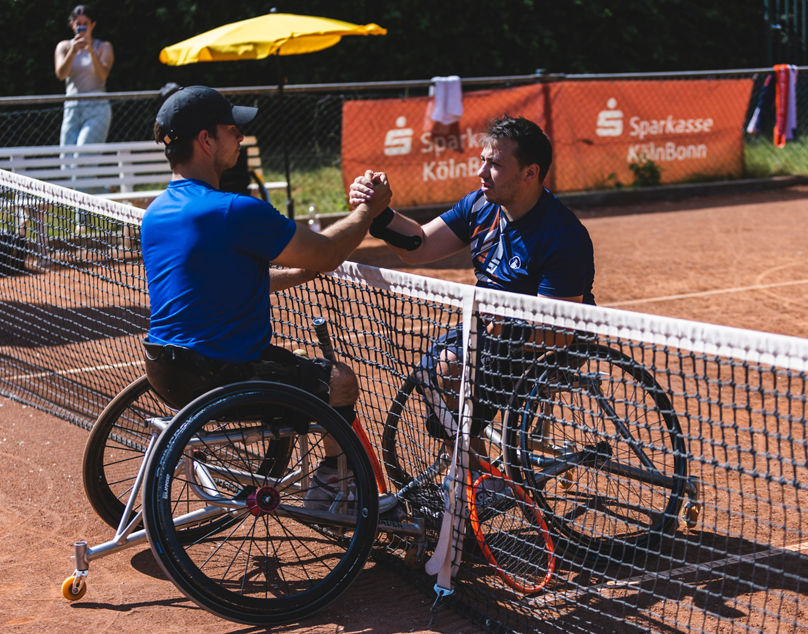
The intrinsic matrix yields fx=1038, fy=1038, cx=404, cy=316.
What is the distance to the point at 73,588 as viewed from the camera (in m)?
3.73

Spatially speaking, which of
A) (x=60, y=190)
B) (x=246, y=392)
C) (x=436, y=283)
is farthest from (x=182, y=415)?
(x=60, y=190)

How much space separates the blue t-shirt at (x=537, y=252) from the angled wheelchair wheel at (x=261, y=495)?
1054mm

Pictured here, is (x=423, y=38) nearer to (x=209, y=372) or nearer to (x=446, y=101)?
(x=446, y=101)

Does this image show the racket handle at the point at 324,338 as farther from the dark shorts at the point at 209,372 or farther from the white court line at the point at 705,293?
the white court line at the point at 705,293

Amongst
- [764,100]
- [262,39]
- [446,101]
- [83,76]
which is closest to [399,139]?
[446,101]

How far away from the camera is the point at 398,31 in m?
18.1

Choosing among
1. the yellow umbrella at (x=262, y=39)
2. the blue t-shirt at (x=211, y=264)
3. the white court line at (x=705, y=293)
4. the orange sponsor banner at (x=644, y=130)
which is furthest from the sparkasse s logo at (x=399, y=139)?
the blue t-shirt at (x=211, y=264)

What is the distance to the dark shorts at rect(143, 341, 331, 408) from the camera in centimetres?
365

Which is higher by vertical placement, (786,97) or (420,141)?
(786,97)

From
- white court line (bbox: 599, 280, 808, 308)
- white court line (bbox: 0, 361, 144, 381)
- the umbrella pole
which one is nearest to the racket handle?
white court line (bbox: 0, 361, 144, 381)

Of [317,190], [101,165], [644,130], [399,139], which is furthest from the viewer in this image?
[644,130]

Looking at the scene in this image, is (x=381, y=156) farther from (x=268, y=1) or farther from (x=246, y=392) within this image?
(x=246, y=392)

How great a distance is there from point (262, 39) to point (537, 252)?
295 inches

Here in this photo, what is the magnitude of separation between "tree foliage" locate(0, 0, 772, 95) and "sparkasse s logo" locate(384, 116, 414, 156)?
5395 millimetres
